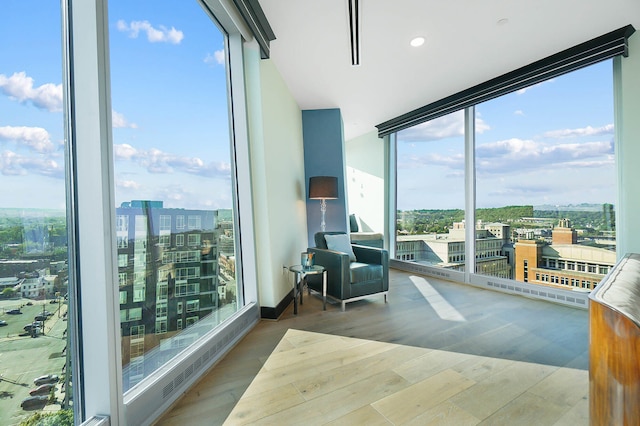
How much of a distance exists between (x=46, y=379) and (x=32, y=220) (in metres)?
0.62

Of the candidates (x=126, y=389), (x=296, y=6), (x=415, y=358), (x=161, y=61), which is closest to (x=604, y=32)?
(x=296, y=6)

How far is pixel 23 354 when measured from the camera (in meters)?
1.05

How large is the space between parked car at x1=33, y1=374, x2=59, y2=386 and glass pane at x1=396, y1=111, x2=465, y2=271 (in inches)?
182

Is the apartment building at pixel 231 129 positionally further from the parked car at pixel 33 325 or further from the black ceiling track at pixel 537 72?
the parked car at pixel 33 325

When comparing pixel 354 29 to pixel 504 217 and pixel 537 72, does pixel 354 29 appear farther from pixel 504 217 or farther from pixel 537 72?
pixel 504 217

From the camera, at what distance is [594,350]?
1.14 metres

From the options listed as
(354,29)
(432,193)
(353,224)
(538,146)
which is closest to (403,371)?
(354,29)

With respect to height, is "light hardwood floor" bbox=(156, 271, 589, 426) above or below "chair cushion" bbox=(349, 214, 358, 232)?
below

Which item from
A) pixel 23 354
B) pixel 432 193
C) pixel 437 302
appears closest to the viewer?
pixel 23 354

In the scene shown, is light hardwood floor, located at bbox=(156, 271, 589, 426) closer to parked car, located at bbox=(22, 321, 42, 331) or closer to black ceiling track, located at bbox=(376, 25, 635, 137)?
parked car, located at bbox=(22, 321, 42, 331)

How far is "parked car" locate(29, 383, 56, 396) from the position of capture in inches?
42.6

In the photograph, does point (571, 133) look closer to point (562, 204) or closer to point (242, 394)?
Answer: point (562, 204)

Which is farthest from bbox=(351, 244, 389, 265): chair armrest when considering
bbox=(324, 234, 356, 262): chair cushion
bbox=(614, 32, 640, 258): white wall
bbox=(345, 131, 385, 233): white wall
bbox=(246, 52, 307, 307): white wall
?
bbox=(614, 32, 640, 258): white wall

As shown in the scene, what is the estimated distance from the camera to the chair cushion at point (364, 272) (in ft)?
10.8
